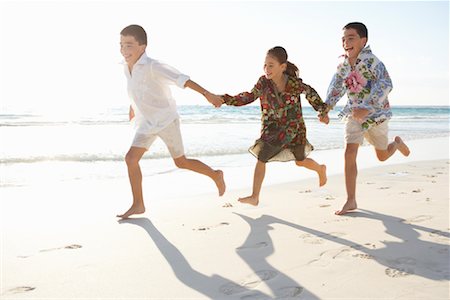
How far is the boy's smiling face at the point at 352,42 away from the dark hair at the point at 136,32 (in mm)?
1818

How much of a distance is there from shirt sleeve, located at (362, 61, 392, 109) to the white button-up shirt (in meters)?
1.74

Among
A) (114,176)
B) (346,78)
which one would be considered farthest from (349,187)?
(114,176)

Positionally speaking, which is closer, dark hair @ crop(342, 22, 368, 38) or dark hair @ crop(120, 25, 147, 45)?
dark hair @ crop(120, 25, 147, 45)

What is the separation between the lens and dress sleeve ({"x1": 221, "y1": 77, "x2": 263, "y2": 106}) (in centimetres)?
421

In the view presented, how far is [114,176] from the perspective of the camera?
659cm

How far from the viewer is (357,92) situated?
4.39 meters

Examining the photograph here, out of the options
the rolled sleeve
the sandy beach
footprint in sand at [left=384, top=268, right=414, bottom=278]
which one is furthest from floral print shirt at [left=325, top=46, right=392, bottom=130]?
footprint in sand at [left=384, top=268, right=414, bottom=278]

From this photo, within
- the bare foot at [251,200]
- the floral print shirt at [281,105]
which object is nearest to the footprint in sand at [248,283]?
the bare foot at [251,200]

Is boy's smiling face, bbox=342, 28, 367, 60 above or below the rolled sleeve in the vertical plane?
above

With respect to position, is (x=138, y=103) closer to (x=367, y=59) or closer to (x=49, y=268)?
(x=49, y=268)

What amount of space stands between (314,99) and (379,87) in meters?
0.59

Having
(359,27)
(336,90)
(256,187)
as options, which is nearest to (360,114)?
(336,90)

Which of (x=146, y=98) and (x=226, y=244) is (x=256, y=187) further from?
(x=146, y=98)

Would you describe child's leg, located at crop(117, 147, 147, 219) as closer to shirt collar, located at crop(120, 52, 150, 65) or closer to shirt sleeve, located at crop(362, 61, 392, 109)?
shirt collar, located at crop(120, 52, 150, 65)
